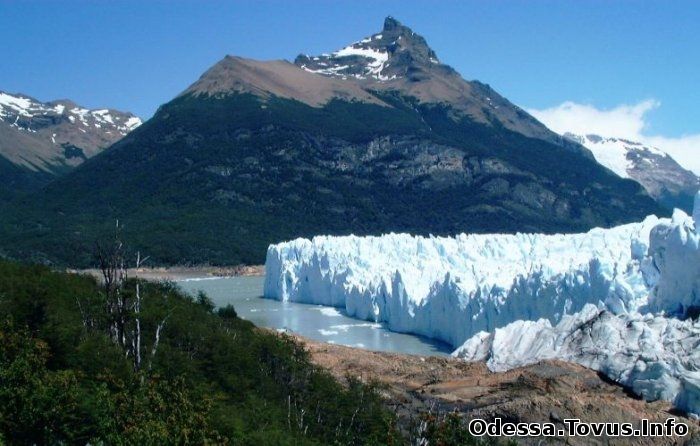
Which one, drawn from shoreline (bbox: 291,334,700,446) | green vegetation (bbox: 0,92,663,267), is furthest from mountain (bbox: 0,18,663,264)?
shoreline (bbox: 291,334,700,446)

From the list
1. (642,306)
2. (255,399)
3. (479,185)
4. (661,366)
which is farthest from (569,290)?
(479,185)

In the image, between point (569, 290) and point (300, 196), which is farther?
point (300, 196)

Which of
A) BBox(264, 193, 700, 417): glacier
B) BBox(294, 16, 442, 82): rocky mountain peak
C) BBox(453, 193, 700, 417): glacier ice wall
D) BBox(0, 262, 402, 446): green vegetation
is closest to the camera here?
BBox(0, 262, 402, 446): green vegetation

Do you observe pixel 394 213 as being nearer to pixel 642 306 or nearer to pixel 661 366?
pixel 642 306

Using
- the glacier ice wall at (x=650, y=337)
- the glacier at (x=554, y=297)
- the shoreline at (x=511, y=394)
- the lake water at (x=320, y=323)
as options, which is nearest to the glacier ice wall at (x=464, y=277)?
the glacier at (x=554, y=297)

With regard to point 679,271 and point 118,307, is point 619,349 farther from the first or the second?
point 118,307

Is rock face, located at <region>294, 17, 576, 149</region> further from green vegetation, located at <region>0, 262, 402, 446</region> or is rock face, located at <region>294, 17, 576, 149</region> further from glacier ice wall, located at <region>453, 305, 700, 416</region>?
green vegetation, located at <region>0, 262, 402, 446</region>

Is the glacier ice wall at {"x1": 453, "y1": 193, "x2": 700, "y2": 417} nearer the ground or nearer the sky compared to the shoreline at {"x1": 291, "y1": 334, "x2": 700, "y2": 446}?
nearer the sky

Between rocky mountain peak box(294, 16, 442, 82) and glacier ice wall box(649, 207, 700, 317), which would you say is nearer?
glacier ice wall box(649, 207, 700, 317)

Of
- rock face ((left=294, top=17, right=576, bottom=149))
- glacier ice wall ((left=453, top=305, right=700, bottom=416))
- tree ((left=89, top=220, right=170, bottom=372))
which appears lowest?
glacier ice wall ((left=453, top=305, right=700, bottom=416))
